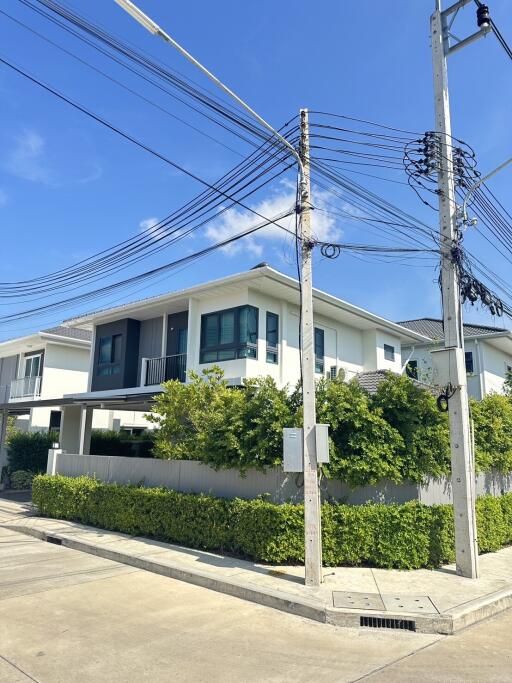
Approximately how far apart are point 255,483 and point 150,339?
1162 centimetres

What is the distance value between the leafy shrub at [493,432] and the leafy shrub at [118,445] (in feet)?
46.5

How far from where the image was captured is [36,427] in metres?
26.8

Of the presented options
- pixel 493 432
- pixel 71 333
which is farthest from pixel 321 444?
pixel 71 333

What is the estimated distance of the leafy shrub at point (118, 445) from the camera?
22203 mm

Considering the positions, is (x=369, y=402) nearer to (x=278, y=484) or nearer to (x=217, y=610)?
(x=278, y=484)

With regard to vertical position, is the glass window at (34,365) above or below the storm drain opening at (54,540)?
above

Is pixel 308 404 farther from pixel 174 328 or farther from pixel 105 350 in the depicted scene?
pixel 105 350

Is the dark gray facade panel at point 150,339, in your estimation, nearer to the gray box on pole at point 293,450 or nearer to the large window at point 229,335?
the large window at point 229,335

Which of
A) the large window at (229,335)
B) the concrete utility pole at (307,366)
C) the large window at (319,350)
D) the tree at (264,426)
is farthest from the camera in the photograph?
the large window at (319,350)

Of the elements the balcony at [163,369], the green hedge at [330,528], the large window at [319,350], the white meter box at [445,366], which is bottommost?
the green hedge at [330,528]

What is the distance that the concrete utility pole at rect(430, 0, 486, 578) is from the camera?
838 cm

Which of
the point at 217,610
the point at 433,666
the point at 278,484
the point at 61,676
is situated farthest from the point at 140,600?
the point at 433,666

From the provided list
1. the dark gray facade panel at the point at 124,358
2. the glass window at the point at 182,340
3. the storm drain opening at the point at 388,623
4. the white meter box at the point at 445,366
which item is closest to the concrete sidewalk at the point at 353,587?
the storm drain opening at the point at 388,623

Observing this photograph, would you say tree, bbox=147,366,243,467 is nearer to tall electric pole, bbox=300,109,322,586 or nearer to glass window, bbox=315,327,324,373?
tall electric pole, bbox=300,109,322,586
